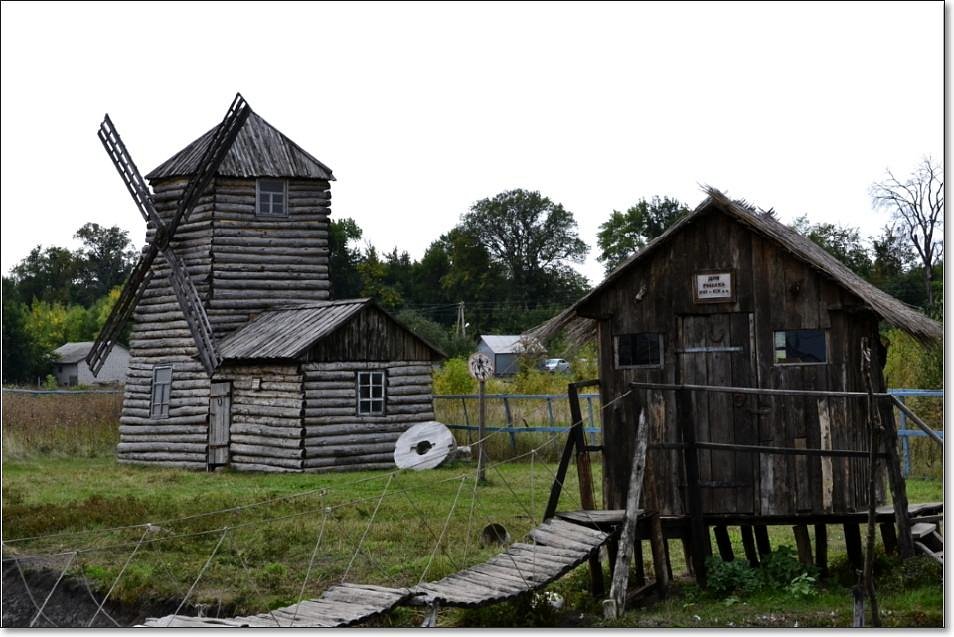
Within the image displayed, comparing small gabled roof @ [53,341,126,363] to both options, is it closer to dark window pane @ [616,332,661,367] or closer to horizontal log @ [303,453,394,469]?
horizontal log @ [303,453,394,469]

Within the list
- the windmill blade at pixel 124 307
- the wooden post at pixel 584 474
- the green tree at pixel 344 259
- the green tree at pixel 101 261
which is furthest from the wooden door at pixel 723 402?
the green tree at pixel 101 261

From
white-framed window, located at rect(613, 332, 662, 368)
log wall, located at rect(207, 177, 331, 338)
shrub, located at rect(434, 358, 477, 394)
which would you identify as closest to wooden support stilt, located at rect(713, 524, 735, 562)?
white-framed window, located at rect(613, 332, 662, 368)

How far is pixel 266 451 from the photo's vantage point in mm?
24594

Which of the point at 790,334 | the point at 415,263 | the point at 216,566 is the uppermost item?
the point at 415,263

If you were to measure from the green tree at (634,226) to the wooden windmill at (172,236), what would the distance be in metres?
10.9

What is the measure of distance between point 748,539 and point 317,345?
12.6 meters

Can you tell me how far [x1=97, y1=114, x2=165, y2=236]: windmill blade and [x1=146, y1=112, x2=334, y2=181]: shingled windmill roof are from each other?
0.37 m

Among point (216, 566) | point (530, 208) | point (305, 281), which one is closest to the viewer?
point (216, 566)

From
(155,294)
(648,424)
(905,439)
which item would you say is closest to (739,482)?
(648,424)

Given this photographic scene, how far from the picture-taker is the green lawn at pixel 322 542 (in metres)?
10.9

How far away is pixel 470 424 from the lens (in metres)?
28.0

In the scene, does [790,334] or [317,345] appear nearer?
[790,334]

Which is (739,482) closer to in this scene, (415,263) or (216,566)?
(216,566)

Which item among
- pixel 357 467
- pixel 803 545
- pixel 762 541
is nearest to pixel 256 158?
pixel 357 467
